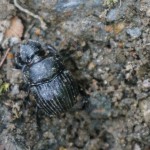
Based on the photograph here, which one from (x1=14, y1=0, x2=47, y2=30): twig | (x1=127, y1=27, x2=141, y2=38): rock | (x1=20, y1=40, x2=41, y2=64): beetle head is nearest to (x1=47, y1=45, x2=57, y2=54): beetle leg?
(x1=20, y1=40, x2=41, y2=64): beetle head

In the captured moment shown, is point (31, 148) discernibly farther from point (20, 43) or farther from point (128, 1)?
point (128, 1)

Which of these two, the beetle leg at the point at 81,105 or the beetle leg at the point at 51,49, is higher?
the beetle leg at the point at 51,49

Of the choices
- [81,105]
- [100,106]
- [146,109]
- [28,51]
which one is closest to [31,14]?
[28,51]

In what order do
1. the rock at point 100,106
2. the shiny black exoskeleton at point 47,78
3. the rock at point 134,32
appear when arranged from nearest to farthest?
the rock at point 134,32 < the shiny black exoskeleton at point 47,78 < the rock at point 100,106

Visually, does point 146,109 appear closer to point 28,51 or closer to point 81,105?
point 81,105

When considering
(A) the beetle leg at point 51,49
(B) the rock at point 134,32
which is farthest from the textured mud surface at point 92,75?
(A) the beetle leg at point 51,49

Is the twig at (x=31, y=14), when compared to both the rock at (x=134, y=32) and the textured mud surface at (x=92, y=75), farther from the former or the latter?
the rock at (x=134, y=32)

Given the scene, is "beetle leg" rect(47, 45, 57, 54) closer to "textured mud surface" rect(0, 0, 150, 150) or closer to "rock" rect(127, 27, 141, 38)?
"textured mud surface" rect(0, 0, 150, 150)
